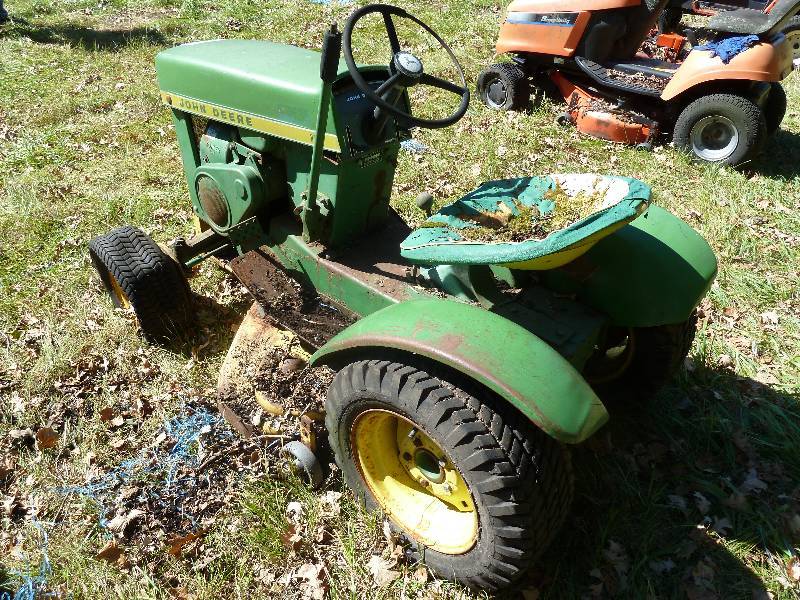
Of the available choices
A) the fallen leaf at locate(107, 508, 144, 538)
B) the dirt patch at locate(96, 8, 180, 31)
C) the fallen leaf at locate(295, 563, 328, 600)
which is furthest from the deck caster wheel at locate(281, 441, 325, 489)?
the dirt patch at locate(96, 8, 180, 31)

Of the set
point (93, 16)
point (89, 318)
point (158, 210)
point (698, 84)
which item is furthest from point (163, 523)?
point (93, 16)

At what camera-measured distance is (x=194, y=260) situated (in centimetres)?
381

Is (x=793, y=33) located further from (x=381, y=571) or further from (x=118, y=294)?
(x=118, y=294)

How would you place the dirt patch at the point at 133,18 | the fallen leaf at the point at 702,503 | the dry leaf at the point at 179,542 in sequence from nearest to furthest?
the dry leaf at the point at 179,542 → the fallen leaf at the point at 702,503 → the dirt patch at the point at 133,18

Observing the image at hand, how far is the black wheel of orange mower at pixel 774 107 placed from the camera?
6.03 meters

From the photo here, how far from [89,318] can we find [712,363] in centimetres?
382

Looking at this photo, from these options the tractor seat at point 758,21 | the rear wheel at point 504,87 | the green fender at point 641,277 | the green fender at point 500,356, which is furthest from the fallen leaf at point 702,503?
A: the rear wheel at point 504,87

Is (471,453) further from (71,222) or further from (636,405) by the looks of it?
(71,222)

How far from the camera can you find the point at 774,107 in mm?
6125

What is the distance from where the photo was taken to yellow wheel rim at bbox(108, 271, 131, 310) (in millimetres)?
3848

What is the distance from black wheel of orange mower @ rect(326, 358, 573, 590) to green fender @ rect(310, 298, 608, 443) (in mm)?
118

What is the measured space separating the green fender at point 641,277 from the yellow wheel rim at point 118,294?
2.58m

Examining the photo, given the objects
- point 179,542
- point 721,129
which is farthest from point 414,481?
point 721,129

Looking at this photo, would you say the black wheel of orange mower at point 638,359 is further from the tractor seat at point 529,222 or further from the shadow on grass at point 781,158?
the shadow on grass at point 781,158
